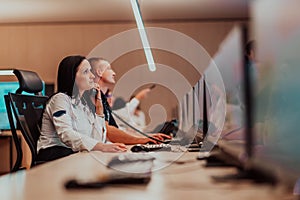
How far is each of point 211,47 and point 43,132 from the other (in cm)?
569

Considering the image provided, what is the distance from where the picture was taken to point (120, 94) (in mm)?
7773

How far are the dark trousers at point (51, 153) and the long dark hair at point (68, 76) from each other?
0.30m

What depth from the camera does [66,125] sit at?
2.15 meters

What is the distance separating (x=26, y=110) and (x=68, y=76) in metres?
0.28

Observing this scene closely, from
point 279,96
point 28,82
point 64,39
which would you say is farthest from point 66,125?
point 64,39

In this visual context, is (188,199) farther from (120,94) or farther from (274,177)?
(120,94)

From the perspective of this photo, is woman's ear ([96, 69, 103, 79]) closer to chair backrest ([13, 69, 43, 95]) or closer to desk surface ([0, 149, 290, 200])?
chair backrest ([13, 69, 43, 95])

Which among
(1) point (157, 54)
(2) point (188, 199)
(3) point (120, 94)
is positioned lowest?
(2) point (188, 199)

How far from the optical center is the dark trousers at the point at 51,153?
2203 millimetres

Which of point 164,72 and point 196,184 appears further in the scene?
point 164,72

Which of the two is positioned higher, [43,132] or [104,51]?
[104,51]

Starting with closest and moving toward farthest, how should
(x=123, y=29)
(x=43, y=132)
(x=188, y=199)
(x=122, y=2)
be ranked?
1. (x=188, y=199)
2. (x=43, y=132)
3. (x=122, y=2)
4. (x=123, y=29)

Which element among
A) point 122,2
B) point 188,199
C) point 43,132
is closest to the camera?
point 188,199

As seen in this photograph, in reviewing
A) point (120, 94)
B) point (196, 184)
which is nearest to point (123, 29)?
point (120, 94)
